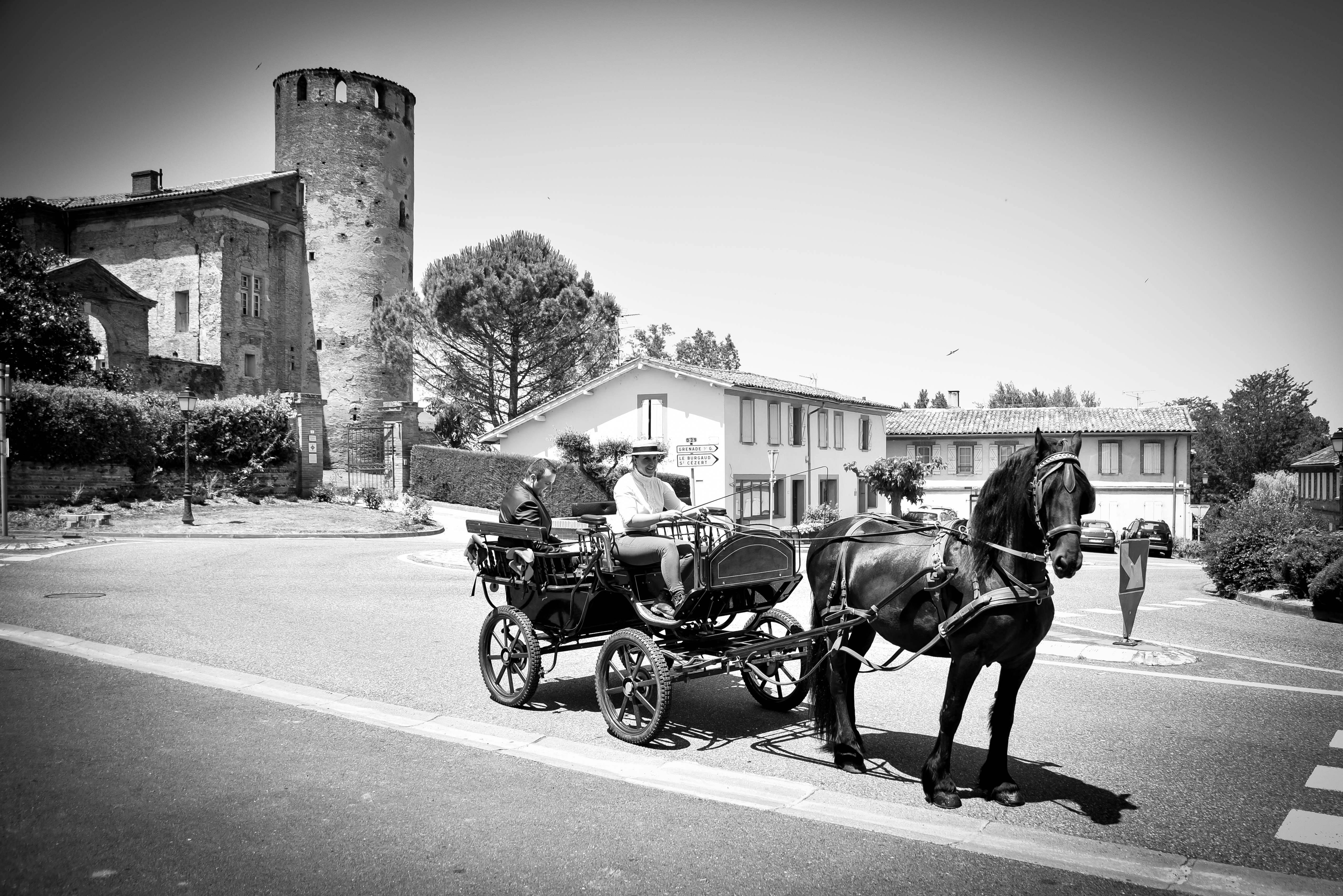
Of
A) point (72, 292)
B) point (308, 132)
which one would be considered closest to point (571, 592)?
point (72, 292)

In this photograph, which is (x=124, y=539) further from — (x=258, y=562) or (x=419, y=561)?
(x=419, y=561)

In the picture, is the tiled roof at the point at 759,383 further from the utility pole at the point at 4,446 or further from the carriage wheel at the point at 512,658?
the carriage wheel at the point at 512,658

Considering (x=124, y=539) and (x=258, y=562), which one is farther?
(x=124, y=539)

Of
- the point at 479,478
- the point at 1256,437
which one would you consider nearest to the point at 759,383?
the point at 479,478

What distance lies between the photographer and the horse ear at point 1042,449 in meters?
5.23

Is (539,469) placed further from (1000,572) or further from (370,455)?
(370,455)

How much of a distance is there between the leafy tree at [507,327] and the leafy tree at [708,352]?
31462 millimetres

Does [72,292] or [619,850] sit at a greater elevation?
[72,292]

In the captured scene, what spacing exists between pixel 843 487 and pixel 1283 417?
146ft

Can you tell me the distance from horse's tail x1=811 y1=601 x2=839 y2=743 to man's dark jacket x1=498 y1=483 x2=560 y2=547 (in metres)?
2.69

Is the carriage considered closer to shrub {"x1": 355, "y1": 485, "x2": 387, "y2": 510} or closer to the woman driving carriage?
the woman driving carriage

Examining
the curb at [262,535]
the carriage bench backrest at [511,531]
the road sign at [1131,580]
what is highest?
the carriage bench backrest at [511,531]

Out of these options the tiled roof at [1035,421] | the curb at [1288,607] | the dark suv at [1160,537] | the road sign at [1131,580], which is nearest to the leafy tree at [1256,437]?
the tiled roof at [1035,421]

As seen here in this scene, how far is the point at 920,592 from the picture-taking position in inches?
226
